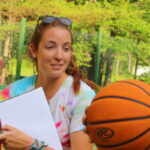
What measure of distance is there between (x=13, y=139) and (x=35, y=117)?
0.25 meters

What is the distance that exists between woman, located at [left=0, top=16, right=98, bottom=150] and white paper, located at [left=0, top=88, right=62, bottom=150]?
0.10 meters

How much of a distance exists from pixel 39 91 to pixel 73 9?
40.4 ft

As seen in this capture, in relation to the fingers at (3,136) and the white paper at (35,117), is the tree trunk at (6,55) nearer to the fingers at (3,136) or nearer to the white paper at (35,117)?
the white paper at (35,117)

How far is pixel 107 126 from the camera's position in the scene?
172 cm

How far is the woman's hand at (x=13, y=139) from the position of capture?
2318mm

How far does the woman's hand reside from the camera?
2.32 meters

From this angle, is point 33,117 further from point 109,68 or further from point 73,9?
point 73,9

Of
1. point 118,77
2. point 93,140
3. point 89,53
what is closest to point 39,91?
point 93,140

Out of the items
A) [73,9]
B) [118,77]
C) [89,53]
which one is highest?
[73,9]

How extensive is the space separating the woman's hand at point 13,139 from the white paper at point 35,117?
0.12m

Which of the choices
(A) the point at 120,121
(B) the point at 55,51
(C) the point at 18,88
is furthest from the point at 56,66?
(A) the point at 120,121

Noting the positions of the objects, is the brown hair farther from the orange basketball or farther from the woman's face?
the orange basketball

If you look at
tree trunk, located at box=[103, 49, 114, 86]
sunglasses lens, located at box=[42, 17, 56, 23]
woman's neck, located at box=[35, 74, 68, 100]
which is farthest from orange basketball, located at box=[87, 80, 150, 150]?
tree trunk, located at box=[103, 49, 114, 86]

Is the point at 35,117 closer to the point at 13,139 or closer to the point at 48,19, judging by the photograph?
the point at 13,139
